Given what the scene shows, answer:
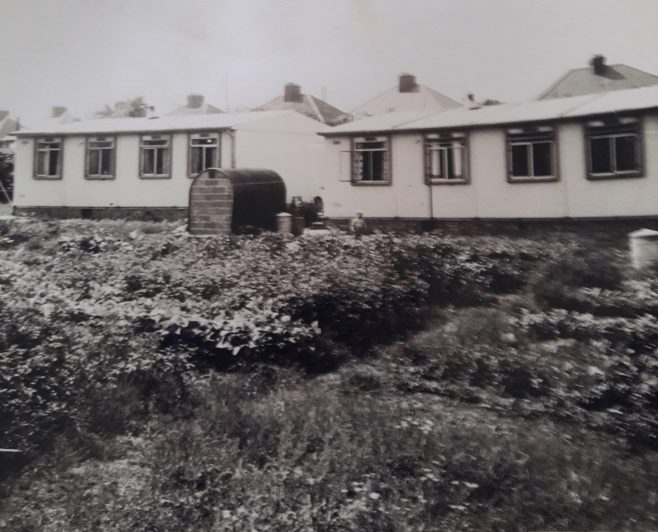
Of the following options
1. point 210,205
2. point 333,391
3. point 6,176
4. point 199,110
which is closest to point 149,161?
point 6,176

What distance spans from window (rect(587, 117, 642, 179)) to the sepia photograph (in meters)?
0.03

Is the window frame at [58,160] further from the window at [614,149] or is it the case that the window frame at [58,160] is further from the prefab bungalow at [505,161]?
the window at [614,149]

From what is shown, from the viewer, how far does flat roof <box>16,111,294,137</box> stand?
5.91 metres

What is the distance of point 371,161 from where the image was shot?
21.9ft

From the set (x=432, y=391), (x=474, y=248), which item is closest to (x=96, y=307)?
(x=432, y=391)

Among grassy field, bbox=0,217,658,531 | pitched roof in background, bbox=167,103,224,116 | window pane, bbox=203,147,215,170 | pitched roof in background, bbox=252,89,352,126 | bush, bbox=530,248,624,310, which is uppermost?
window pane, bbox=203,147,215,170

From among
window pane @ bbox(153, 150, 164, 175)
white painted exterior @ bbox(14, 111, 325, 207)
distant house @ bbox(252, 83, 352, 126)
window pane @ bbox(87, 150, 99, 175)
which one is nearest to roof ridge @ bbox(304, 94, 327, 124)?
distant house @ bbox(252, 83, 352, 126)

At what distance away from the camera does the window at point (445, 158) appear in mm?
5969

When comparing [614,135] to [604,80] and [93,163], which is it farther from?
[93,163]

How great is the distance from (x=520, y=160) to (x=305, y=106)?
2.84 meters

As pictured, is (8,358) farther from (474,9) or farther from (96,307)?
(474,9)

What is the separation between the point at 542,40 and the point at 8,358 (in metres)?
4.23

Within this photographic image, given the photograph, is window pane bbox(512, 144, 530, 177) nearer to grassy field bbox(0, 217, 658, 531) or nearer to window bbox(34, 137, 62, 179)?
grassy field bbox(0, 217, 658, 531)

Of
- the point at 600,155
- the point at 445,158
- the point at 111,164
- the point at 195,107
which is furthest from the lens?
the point at 111,164
